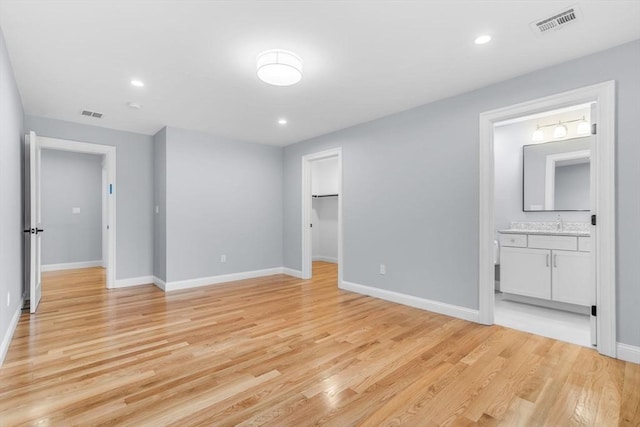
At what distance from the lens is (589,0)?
193 centimetres

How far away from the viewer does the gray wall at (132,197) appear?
479 cm

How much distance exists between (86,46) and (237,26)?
1.29m

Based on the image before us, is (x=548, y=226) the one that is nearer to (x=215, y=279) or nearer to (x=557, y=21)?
(x=557, y=21)

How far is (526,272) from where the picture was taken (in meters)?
3.85

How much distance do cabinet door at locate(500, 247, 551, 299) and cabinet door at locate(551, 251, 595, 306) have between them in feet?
0.25

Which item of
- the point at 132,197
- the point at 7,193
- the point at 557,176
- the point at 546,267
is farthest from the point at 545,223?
the point at 132,197

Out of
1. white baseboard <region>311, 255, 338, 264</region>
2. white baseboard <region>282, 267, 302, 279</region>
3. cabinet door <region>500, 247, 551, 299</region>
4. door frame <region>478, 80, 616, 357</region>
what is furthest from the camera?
white baseboard <region>311, 255, 338, 264</region>

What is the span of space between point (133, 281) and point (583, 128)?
681 cm

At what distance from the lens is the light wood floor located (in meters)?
1.72

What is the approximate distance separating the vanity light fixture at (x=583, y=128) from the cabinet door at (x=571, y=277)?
1.59 m

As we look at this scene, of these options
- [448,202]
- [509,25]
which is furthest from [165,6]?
[448,202]

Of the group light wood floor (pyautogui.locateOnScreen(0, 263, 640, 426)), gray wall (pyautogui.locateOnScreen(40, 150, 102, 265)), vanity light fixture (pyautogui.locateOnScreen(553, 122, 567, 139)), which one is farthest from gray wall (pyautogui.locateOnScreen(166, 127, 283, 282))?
vanity light fixture (pyautogui.locateOnScreen(553, 122, 567, 139))

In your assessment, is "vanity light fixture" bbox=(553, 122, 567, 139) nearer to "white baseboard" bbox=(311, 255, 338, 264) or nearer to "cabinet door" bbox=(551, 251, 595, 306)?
"cabinet door" bbox=(551, 251, 595, 306)

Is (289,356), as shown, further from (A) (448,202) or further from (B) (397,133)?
(B) (397,133)
